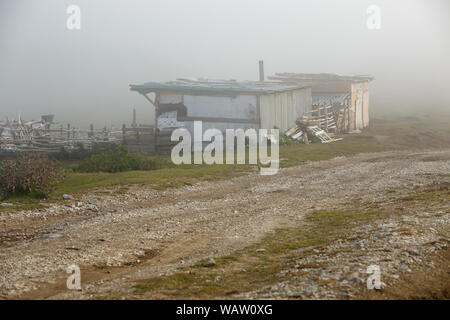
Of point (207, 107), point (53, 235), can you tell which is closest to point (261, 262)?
point (53, 235)

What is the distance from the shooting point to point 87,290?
878 cm

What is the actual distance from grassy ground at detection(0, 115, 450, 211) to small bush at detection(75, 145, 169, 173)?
70 cm

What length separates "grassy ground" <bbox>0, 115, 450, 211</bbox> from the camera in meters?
19.9

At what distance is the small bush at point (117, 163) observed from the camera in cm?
2309

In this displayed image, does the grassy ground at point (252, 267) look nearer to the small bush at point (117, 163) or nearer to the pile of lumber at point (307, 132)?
the small bush at point (117, 163)

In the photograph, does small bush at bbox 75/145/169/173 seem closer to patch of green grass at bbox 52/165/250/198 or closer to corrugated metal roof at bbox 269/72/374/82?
patch of green grass at bbox 52/165/250/198

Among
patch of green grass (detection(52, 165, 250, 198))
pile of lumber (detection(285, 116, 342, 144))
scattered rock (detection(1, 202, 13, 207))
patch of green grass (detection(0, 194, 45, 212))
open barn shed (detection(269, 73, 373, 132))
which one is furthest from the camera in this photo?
open barn shed (detection(269, 73, 373, 132))

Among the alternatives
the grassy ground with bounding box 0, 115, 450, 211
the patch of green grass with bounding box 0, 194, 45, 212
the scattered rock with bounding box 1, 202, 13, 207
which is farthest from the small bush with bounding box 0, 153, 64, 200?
the scattered rock with bounding box 1, 202, 13, 207

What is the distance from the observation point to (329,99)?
41719 mm

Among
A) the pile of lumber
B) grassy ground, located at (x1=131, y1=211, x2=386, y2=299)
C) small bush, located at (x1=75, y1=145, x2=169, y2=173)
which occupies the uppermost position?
the pile of lumber

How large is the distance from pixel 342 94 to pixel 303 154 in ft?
50.7

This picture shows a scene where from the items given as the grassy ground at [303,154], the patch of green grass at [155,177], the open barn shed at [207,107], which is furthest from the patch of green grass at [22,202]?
the open barn shed at [207,107]

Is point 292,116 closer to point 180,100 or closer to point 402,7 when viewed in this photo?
point 180,100

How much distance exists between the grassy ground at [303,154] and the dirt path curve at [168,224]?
119 cm
